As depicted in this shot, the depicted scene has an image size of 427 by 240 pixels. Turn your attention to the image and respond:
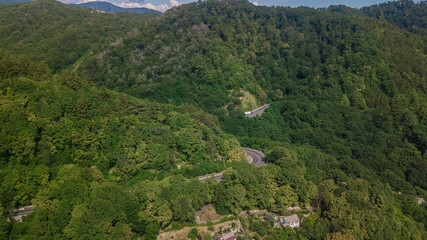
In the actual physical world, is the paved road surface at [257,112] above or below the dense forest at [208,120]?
below

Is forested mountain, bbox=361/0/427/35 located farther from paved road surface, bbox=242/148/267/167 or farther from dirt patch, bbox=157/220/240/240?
dirt patch, bbox=157/220/240/240

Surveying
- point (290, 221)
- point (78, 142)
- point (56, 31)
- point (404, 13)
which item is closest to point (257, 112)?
point (290, 221)

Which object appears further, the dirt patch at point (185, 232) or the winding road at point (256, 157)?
the winding road at point (256, 157)

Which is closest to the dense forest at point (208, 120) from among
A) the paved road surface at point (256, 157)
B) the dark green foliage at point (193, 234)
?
the dark green foliage at point (193, 234)

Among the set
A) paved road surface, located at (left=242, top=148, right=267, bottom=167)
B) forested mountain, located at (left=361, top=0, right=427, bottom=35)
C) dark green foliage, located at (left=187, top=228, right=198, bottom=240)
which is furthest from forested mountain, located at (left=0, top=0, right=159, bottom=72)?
forested mountain, located at (left=361, top=0, right=427, bottom=35)

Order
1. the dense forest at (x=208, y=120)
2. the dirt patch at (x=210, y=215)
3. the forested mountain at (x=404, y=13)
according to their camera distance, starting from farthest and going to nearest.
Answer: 1. the forested mountain at (x=404, y=13)
2. the dirt patch at (x=210, y=215)
3. the dense forest at (x=208, y=120)

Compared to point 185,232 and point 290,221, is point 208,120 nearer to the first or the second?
point 290,221

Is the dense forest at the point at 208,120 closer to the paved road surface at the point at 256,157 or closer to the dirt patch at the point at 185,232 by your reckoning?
the dirt patch at the point at 185,232
